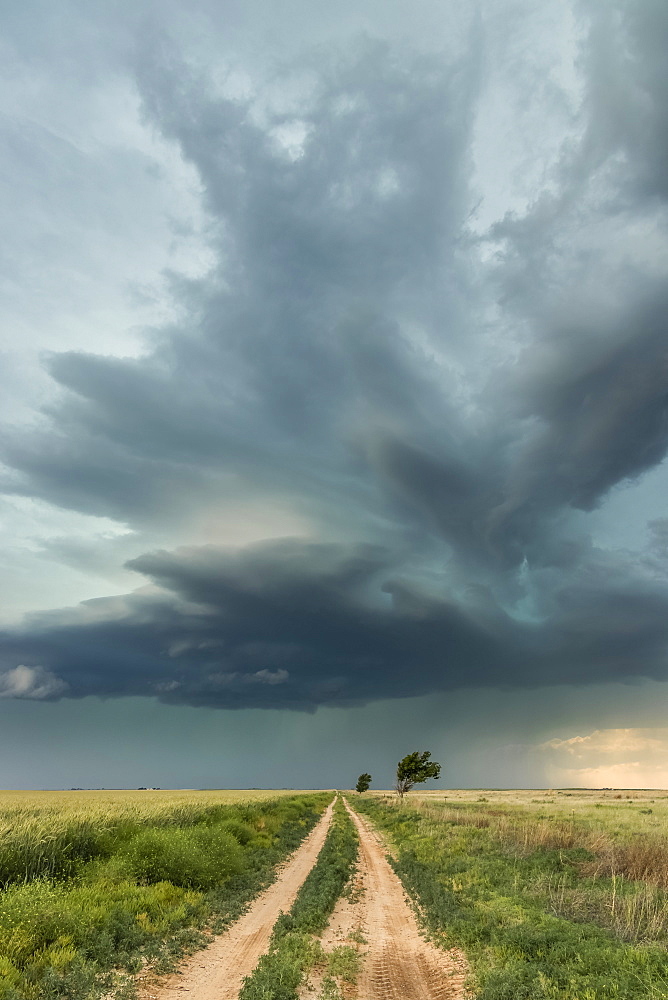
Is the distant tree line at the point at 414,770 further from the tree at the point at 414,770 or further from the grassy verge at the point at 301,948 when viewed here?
the grassy verge at the point at 301,948

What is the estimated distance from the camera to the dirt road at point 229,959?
10.7 metres

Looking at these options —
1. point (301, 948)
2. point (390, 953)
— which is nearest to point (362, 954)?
point (390, 953)

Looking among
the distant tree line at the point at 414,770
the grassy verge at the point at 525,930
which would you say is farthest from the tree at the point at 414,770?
the grassy verge at the point at 525,930

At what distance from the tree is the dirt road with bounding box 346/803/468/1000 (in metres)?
98.0

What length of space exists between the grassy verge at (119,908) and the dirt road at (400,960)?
438 centimetres

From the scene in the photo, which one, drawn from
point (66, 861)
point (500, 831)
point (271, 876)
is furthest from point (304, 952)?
point (500, 831)

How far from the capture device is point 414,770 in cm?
10750

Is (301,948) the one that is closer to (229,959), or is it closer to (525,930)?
(229,959)

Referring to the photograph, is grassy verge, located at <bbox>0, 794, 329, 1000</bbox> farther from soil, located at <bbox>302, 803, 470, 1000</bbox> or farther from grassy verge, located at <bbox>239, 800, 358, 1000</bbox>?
soil, located at <bbox>302, 803, 470, 1000</bbox>

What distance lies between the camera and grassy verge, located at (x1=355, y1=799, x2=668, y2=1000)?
1048 cm

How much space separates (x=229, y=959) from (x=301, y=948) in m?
1.72

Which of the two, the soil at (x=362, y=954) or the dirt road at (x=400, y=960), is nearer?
the soil at (x=362, y=954)

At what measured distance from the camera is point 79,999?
32.8ft

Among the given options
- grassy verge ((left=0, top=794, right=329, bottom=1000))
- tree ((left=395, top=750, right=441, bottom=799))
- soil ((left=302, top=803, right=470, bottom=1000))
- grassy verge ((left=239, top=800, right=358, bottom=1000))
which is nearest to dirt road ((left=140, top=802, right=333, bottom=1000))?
grassy verge ((left=239, top=800, right=358, bottom=1000))
